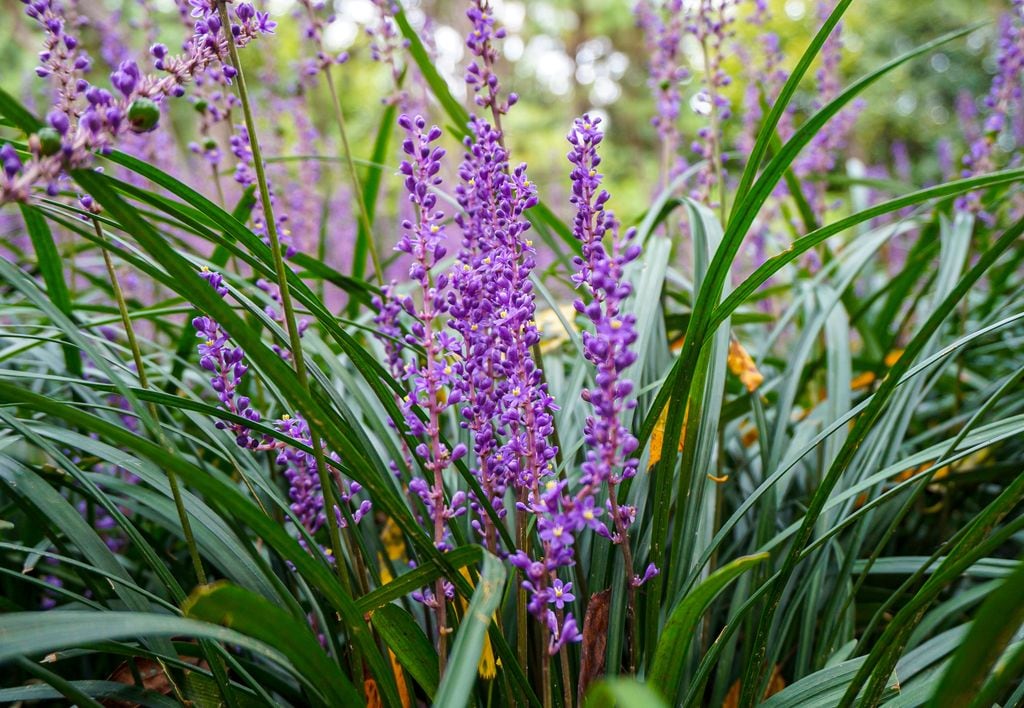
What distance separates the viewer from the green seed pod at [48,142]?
34.6 inches

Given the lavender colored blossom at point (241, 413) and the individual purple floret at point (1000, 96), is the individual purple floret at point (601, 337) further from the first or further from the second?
the individual purple floret at point (1000, 96)

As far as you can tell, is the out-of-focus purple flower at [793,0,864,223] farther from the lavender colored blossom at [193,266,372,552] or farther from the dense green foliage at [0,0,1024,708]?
the lavender colored blossom at [193,266,372,552]

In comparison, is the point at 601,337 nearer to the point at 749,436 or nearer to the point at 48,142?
the point at 48,142

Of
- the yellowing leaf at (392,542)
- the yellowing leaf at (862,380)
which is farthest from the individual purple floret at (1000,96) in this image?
the yellowing leaf at (392,542)

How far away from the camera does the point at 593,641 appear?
1291 mm

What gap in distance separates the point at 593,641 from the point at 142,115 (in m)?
1.07

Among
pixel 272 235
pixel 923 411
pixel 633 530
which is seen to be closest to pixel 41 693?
pixel 272 235

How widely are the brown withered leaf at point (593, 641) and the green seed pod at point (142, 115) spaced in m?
0.99

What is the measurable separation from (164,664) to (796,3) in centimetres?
1399

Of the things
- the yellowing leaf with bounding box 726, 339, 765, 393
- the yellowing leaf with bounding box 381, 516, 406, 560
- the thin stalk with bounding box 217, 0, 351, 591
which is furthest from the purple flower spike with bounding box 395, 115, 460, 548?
the yellowing leaf with bounding box 726, 339, 765, 393

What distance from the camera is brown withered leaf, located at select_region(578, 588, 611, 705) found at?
128 cm

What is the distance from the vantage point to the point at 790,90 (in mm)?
1321

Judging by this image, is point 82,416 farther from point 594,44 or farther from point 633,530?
point 594,44

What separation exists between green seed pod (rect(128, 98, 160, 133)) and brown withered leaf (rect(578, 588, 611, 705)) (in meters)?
0.99
